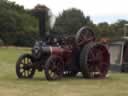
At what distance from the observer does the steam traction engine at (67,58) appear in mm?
17531

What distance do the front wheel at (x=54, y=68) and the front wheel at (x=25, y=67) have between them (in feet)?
3.16

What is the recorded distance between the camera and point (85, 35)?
1927 cm

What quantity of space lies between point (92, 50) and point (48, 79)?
2.59m

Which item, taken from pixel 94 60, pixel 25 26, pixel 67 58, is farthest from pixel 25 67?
pixel 25 26

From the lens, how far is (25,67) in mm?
18125

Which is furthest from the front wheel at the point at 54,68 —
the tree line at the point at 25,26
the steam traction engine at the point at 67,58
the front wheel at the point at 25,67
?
the tree line at the point at 25,26

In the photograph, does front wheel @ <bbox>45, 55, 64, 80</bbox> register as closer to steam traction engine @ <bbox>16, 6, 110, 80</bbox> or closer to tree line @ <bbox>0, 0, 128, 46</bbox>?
steam traction engine @ <bbox>16, 6, 110, 80</bbox>

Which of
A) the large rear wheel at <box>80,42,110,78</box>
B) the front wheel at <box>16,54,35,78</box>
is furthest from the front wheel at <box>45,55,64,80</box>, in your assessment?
the large rear wheel at <box>80,42,110,78</box>

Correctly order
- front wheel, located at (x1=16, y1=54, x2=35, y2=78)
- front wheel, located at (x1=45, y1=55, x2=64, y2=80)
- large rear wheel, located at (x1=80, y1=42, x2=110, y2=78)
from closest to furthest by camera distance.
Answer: front wheel, located at (x1=45, y1=55, x2=64, y2=80) < front wheel, located at (x1=16, y1=54, x2=35, y2=78) < large rear wheel, located at (x1=80, y1=42, x2=110, y2=78)

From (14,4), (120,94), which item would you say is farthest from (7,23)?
(120,94)

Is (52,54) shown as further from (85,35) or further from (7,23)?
(7,23)

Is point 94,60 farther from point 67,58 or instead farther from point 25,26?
point 25,26

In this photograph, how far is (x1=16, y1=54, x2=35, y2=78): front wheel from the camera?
18078mm

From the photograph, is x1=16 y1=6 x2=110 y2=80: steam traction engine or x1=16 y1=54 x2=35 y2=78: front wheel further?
x1=16 y1=54 x2=35 y2=78: front wheel
